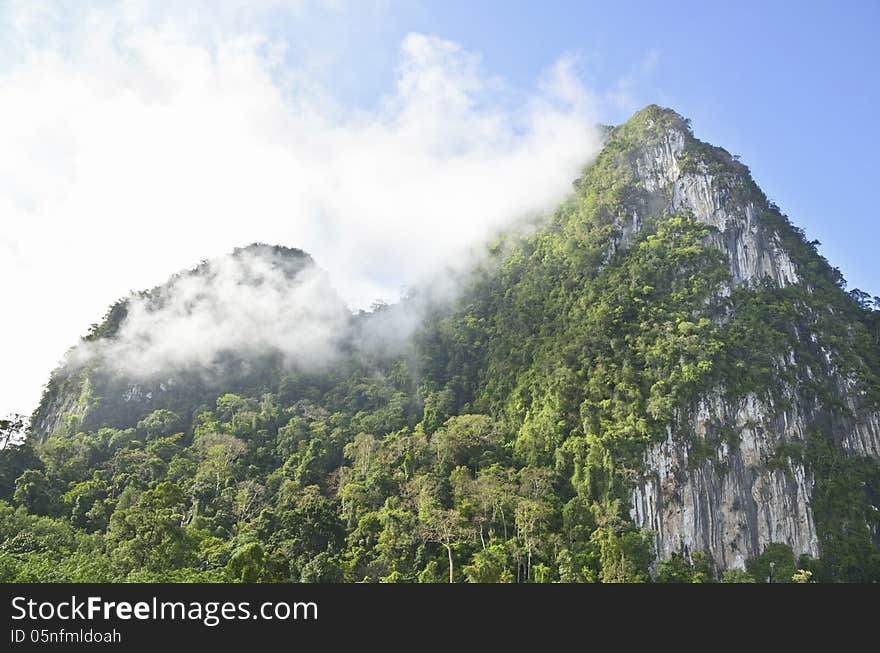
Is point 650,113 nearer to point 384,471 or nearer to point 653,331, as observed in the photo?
point 653,331

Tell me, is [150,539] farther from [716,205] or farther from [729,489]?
[716,205]

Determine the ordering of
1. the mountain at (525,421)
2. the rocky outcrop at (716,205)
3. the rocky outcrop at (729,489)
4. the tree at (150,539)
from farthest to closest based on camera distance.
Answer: the rocky outcrop at (716,205)
the rocky outcrop at (729,489)
the mountain at (525,421)
the tree at (150,539)

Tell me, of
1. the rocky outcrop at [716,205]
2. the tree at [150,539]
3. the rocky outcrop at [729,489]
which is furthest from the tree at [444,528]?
the rocky outcrop at [716,205]

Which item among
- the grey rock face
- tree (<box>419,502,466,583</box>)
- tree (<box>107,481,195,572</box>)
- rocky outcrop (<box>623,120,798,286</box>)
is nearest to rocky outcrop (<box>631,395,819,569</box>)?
the grey rock face

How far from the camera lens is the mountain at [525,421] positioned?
3262 cm

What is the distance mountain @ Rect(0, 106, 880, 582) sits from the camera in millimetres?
32625

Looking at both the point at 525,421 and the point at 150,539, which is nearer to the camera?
the point at 150,539

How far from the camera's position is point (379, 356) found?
6103 cm

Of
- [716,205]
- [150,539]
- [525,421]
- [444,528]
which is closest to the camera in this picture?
[150,539]

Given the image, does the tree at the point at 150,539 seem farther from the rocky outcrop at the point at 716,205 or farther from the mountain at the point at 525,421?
the rocky outcrop at the point at 716,205

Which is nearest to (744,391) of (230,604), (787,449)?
(787,449)

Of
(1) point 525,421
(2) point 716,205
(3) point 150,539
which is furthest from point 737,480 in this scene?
(3) point 150,539

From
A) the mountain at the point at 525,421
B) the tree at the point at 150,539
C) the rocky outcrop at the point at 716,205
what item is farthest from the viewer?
the rocky outcrop at the point at 716,205

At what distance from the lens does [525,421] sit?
42.7 meters
